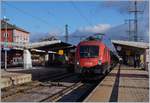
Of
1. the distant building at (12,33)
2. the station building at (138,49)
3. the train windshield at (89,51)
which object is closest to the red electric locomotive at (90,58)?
the train windshield at (89,51)

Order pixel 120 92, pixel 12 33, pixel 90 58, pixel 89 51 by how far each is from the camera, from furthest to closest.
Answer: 1. pixel 12 33
2. pixel 89 51
3. pixel 90 58
4. pixel 120 92

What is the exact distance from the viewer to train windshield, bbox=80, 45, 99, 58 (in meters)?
29.2

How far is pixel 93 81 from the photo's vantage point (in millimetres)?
31875

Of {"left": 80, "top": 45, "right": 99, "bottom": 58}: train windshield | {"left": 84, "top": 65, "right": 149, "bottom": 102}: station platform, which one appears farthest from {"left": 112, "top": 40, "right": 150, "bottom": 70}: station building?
{"left": 84, "top": 65, "right": 149, "bottom": 102}: station platform

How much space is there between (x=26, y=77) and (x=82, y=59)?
179 inches

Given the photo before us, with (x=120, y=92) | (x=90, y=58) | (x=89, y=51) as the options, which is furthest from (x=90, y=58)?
(x=120, y=92)

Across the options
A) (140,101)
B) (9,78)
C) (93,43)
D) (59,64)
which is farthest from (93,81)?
(59,64)

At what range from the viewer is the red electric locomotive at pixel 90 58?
28.5m

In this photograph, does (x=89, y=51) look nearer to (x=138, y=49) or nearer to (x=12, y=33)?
(x=138, y=49)

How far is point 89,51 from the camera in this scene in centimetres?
2962

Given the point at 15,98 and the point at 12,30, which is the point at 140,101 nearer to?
the point at 15,98

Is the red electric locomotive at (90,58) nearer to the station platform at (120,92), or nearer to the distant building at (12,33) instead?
the station platform at (120,92)

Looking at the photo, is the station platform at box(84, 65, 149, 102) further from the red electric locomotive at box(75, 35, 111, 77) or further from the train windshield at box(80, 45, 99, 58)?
the train windshield at box(80, 45, 99, 58)

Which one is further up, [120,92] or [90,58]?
[90,58]
